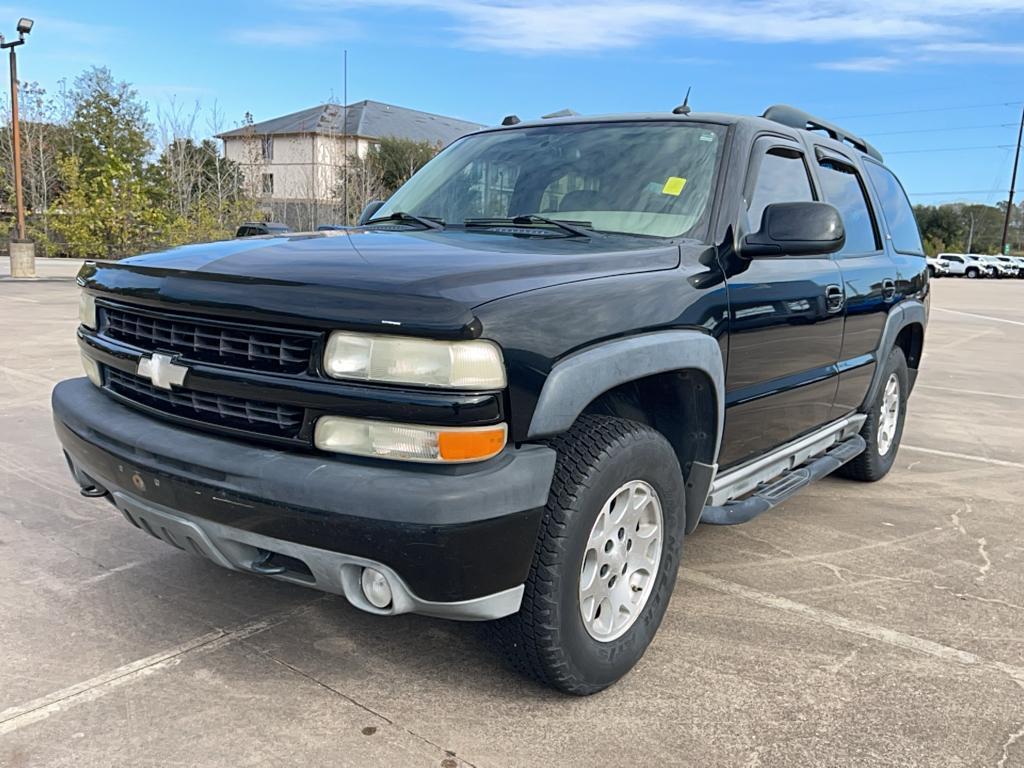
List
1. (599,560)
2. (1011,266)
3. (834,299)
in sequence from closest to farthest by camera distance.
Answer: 1. (599,560)
2. (834,299)
3. (1011,266)

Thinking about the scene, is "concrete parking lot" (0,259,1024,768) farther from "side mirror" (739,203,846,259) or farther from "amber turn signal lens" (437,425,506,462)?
"side mirror" (739,203,846,259)

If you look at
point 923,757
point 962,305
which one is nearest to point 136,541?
point 923,757

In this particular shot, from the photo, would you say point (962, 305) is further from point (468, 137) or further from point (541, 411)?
point (541, 411)

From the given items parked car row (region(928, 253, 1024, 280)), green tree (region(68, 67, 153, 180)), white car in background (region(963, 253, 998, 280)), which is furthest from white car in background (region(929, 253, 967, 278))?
green tree (region(68, 67, 153, 180))

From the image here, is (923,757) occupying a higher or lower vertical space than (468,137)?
lower

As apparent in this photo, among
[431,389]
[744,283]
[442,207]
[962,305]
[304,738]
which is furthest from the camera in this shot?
[962,305]

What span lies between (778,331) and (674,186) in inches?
27.2

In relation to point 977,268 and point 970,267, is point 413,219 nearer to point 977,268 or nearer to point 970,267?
point 970,267

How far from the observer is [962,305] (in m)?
23.1

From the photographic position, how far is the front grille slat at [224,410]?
7.63ft

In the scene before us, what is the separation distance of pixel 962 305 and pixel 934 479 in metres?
20.2

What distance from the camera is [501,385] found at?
7.20 feet

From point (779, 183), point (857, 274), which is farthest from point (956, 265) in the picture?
point (779, 183)

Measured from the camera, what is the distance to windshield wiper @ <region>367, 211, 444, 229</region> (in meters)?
3.54
